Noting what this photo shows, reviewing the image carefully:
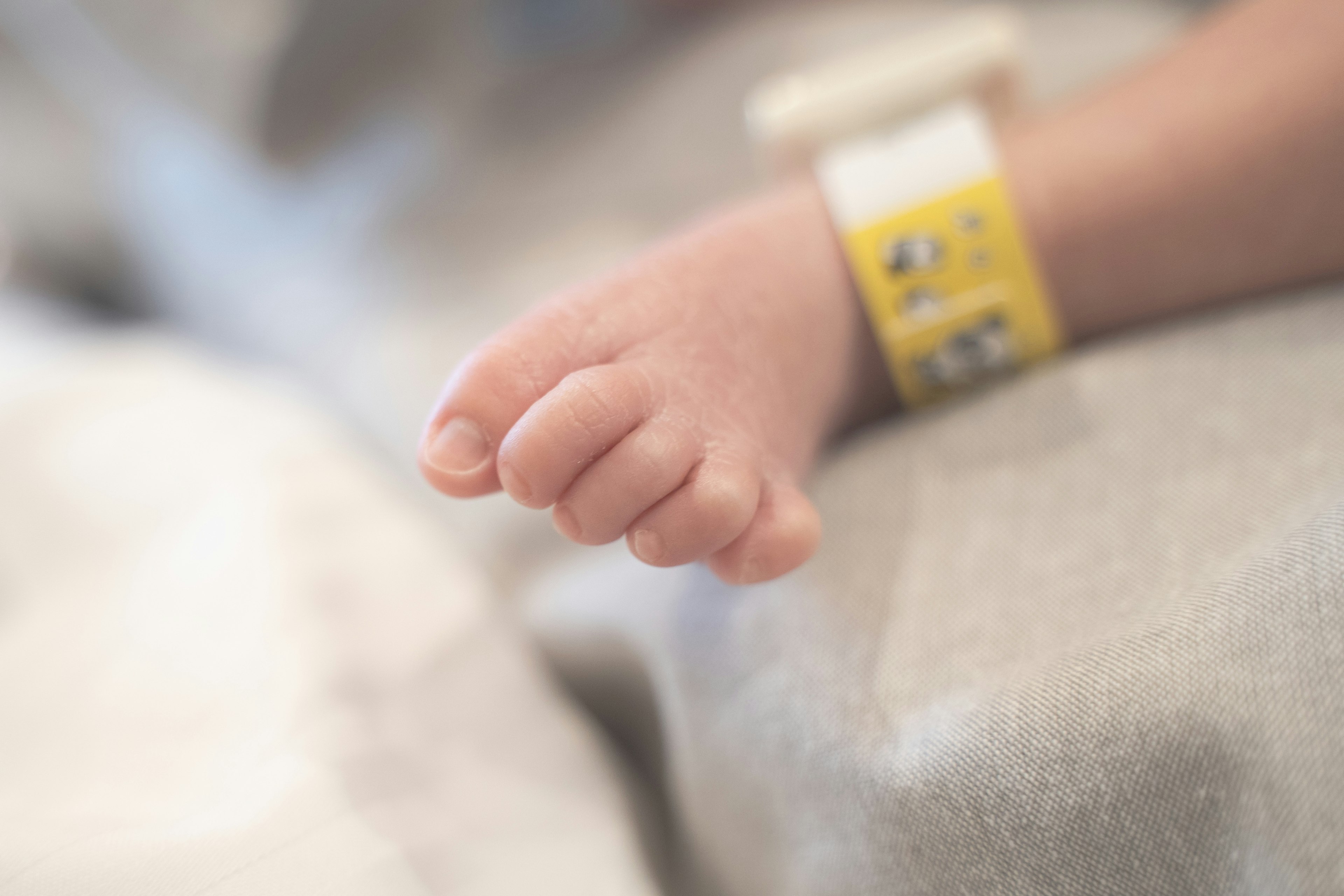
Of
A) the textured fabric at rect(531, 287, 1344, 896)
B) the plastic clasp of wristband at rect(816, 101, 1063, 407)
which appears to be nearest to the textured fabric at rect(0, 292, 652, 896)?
the textured fabric at rect(531, 287, 1344, 896)

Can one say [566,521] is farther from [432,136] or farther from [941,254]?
[432,136]

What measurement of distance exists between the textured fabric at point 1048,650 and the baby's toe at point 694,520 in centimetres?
9

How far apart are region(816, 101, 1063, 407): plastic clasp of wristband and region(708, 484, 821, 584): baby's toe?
0.55 feet

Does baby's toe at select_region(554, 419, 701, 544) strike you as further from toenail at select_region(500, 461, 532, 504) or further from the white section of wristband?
the white section of wristband

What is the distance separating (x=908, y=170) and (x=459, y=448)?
0.94ft

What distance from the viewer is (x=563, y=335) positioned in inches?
15.3

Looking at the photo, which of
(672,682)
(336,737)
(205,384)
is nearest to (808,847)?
(672,682)

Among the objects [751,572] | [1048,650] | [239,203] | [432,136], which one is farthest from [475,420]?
[239,203]

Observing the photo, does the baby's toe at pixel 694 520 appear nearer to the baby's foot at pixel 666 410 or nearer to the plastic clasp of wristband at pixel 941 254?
the baby's foot at pixel 666 410

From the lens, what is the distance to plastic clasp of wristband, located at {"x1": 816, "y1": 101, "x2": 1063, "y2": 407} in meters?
0.48

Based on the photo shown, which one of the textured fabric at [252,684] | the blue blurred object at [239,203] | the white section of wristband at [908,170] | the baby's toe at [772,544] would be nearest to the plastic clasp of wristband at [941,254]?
the white section of wristband at [908,170]

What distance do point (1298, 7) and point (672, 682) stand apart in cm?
48

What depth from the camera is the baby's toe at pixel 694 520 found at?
0.34 metres

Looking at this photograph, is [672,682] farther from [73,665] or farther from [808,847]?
[73,665]
